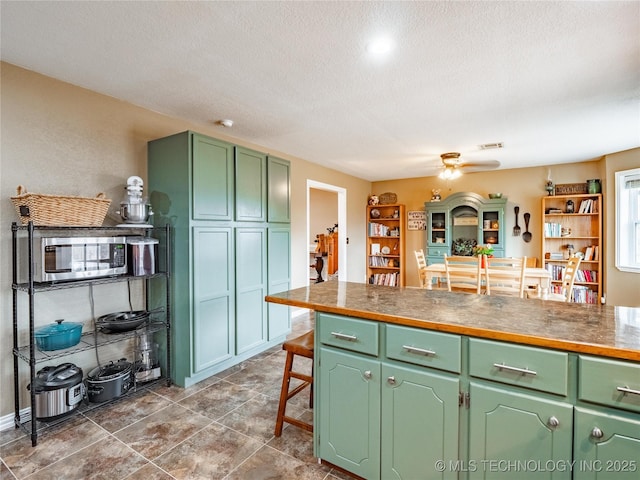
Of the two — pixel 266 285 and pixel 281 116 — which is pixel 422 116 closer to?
pixel 281 116

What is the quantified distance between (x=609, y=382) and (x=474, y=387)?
17.7 inches

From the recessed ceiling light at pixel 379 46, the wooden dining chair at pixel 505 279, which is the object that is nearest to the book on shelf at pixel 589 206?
the wooden dining chair at pixel 505 279

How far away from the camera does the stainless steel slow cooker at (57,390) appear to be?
214 centimetres

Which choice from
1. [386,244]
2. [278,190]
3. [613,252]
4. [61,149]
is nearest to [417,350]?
[278,190]

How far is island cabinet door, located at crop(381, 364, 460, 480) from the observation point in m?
1.42

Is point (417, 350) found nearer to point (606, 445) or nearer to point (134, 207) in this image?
point (606, 445)

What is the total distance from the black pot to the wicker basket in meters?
1.16

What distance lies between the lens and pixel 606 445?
3.75 ft

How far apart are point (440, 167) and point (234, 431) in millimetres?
5040

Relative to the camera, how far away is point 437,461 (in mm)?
1448

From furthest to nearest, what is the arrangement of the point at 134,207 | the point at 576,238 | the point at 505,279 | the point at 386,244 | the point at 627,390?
the point at 386,244 < the point at 576,238 < the point at 505,279 < the point at 134,207 < the point at 627,390

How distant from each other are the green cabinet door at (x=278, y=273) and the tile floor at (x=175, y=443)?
1.05 m

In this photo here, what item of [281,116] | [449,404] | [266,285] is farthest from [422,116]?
[449,404]

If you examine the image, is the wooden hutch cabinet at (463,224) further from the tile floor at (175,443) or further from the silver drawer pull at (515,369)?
the silver drawer pull at (515,369)
